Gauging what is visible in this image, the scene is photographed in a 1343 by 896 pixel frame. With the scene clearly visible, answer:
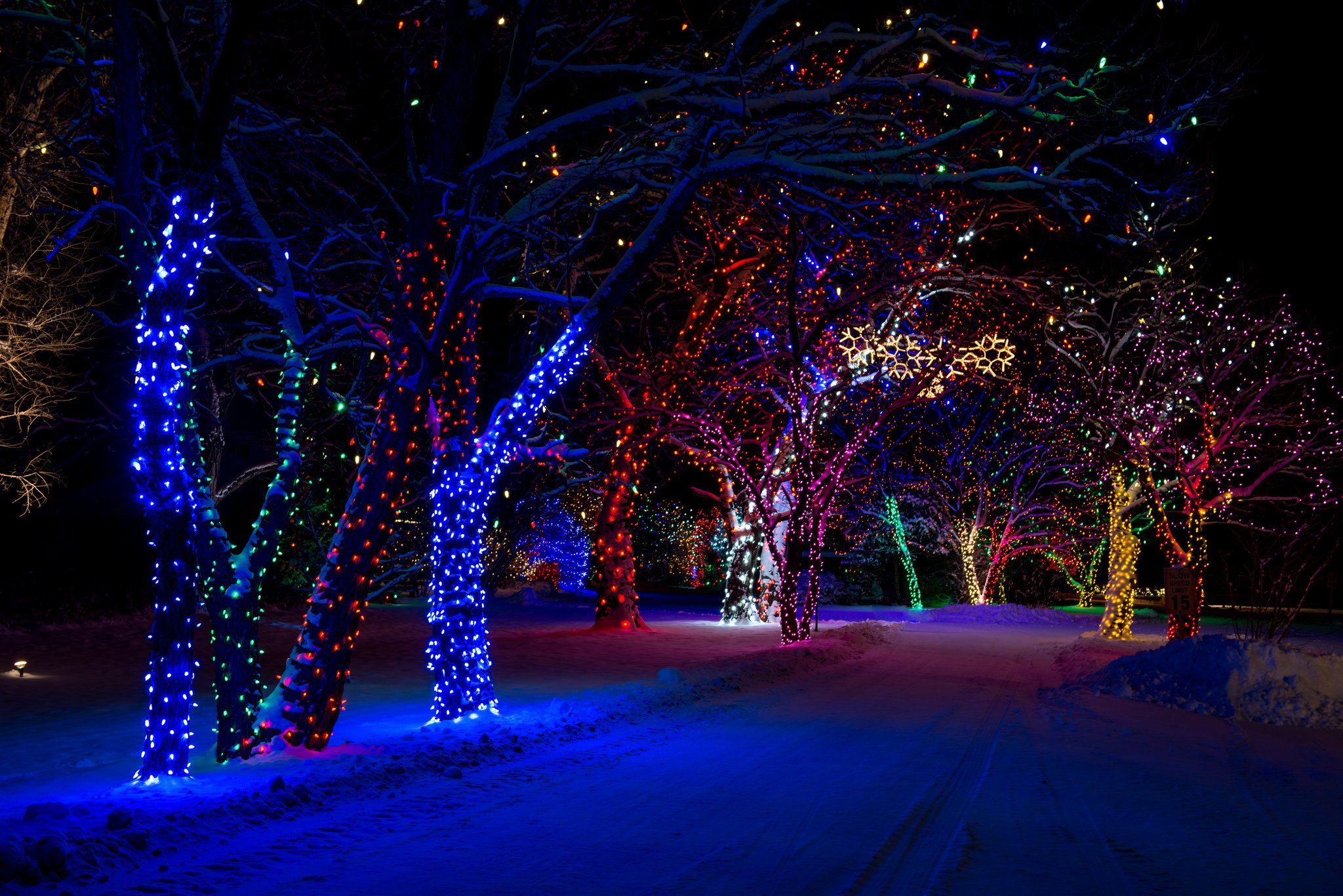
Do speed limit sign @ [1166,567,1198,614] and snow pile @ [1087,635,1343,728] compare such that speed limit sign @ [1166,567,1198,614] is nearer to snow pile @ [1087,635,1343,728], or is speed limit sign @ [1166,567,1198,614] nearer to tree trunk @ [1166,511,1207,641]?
tree trunk @ [1166,511,1207,641]

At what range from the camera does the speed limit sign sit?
719 inches

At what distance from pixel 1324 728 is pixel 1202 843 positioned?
641cm

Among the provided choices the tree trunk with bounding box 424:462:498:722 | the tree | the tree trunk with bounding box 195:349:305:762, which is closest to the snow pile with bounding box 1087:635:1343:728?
the tree

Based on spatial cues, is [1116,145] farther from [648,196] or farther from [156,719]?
[156,719]

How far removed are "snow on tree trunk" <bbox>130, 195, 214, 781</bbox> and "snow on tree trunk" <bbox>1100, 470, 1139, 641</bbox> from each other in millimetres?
20495

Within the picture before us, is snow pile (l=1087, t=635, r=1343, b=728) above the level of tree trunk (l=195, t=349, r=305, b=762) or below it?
below

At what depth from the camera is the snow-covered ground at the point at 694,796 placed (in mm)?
5121

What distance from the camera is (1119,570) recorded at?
23469 mm

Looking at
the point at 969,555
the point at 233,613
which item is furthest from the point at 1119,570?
the point at 233,613

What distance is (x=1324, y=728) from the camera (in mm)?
10859

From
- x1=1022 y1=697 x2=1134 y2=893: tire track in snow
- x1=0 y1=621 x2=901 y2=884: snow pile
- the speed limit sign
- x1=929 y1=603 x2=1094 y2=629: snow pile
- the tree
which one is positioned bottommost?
x1=929 y1=603 x2=1094 y2=629: snow pile

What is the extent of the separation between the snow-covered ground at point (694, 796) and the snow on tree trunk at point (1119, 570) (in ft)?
35.8

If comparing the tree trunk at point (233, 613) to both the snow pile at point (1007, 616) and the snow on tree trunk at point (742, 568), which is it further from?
the snow pile at point (1007, 616)

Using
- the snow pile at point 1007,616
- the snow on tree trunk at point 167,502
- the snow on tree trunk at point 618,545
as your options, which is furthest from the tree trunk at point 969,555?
the snow on tree trunk at point 167,502
